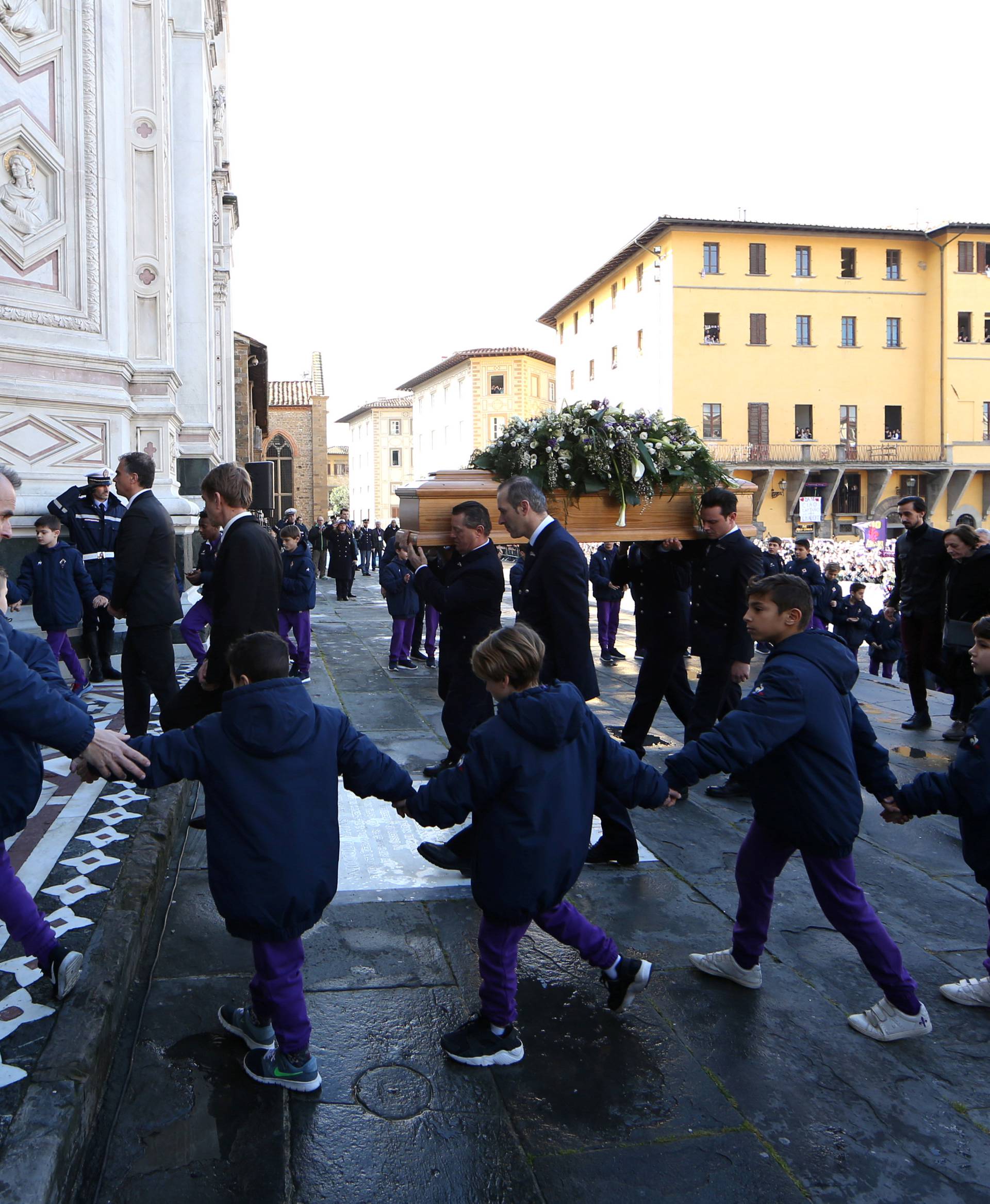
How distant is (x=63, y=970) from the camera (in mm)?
3066

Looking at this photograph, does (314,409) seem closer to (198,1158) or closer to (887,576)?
(887,576)

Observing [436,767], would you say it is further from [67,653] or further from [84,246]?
[84,246]

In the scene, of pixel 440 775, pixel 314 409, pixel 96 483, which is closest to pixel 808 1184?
pixel 440 775

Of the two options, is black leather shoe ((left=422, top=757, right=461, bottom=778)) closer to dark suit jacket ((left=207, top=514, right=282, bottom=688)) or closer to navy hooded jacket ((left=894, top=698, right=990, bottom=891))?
dark suit jacket ((left=207, top=514, right=282, bottom=688))

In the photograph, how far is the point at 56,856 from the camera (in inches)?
170

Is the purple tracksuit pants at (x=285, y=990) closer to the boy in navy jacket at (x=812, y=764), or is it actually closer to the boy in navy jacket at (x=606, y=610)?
the boy in navy jacket at (x=812, y=764)

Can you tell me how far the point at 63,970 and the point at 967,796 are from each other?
299 cm

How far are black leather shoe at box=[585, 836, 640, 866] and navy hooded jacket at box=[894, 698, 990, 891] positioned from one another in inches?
64.1

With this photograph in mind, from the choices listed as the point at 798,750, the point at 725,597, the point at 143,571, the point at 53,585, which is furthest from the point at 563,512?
the point at 53,585

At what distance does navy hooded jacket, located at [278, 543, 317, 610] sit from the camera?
9.60 meters

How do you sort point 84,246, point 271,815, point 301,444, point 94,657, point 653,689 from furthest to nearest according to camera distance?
point 301,444 → point 84,246 → point 94,657 → point 653,689 → point 271,815

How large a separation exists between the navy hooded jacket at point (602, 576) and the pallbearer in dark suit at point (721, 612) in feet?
17.3

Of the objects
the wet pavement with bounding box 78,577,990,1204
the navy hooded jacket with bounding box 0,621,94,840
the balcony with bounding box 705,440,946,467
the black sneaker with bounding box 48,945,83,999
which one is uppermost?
the balcony with bounding box 705,440,946,467

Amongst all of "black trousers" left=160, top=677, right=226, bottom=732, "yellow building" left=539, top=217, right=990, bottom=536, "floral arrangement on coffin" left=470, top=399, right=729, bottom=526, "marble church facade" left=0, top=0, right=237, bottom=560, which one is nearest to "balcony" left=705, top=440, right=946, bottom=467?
"yellow building" left=539, top=217, right=990, bottom=536
